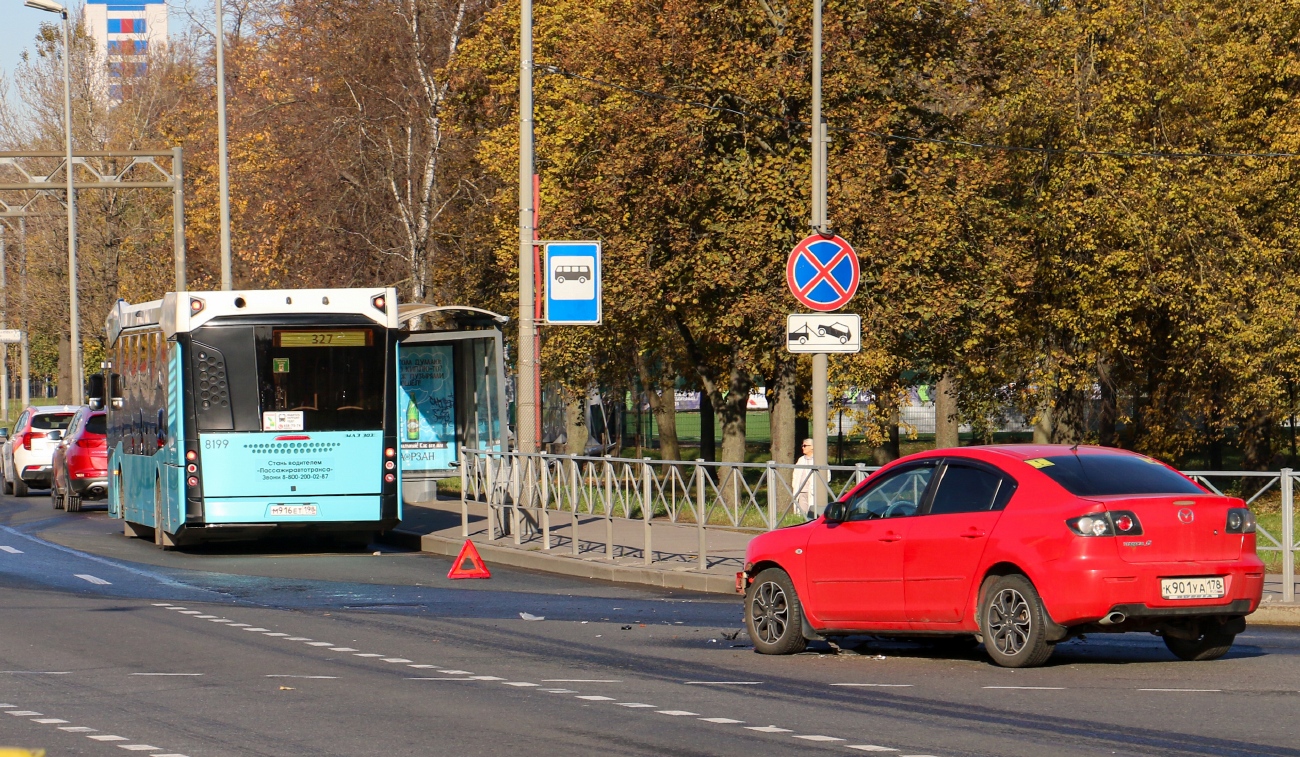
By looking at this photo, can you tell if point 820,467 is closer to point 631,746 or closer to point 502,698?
point 502,698

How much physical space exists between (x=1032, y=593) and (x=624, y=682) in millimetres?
2555

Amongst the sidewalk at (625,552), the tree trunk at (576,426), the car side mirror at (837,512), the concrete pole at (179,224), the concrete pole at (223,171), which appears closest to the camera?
the car side mirror at (837,512)

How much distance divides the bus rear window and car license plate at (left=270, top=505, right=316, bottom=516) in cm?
95

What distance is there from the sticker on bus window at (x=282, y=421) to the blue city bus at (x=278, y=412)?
12mm

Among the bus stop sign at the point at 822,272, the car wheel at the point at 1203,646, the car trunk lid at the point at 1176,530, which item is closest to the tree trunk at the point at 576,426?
the bus stop sign at the point at 822,272

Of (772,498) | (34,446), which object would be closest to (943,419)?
(34,446)

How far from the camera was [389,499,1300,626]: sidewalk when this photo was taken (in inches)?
701

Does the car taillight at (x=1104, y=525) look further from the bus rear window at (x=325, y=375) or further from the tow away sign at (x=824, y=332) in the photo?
the bus rear window at (x=325, y=375)

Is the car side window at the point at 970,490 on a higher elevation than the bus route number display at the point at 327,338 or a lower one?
lower

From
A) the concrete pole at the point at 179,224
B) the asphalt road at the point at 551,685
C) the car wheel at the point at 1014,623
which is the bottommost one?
the asphalt road at the point at 551,685

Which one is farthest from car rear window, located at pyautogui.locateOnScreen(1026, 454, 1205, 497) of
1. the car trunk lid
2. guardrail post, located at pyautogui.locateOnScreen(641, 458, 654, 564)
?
guardrail post, located at pyautogui.locateOnScreen(641, 458, 654, 564)

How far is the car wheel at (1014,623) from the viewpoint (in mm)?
11109

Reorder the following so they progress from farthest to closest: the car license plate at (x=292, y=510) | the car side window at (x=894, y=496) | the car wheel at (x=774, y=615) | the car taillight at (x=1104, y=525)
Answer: the car license plate at (x=292, y=510) → the car wheel at (x=774, y=615) → the car side window at (x=894, y=496) → the car taillight at (x=1104, y=525)

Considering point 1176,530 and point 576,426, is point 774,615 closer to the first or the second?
point 1176,530
